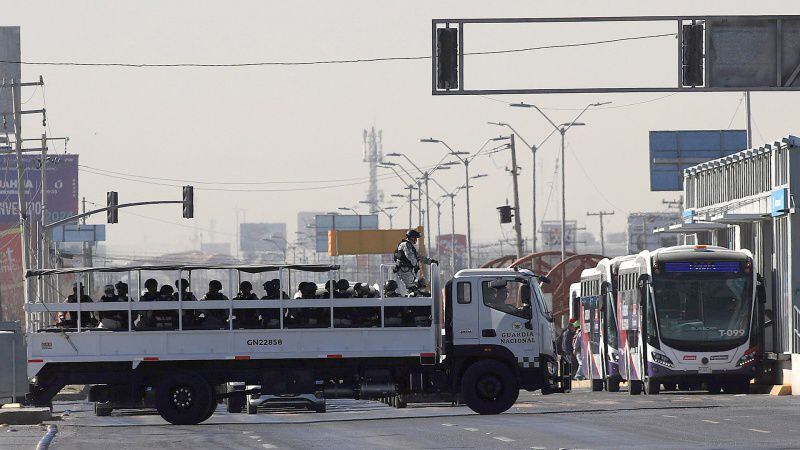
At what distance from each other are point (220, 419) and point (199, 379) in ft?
10.4

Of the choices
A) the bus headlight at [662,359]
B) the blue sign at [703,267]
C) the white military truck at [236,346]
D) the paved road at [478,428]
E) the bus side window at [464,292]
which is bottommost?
the paved road at [478,428]

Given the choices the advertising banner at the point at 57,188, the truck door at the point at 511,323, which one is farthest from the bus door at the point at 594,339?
the advertising banner at the point at 57,188

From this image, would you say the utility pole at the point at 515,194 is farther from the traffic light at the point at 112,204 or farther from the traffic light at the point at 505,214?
the traffic light at the point at 112,204

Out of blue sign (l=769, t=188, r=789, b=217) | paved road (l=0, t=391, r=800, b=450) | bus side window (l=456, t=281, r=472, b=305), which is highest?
blue sign (l=769, t=188, r=789, b=217)

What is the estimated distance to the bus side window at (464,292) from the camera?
102ft

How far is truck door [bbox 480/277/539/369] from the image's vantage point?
30.8 m

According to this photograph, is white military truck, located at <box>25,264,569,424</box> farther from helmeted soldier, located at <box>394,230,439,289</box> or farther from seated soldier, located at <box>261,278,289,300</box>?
helmeted soldier, located at <box>394,230,439,289</box>

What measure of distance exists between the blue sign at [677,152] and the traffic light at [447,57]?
5893cm

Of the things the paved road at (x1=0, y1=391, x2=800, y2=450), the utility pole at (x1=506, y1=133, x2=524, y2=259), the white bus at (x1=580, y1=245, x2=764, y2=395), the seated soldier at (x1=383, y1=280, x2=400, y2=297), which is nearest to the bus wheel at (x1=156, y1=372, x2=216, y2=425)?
the paved road at (x1=0, y1=391, x2=800, y2=450)

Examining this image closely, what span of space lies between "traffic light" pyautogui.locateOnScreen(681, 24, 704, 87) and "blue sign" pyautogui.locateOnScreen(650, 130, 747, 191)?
190ft

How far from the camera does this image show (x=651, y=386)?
4056 cm

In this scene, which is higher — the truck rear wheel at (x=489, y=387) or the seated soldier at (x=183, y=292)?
the seated soldier at (x=183, y=292)

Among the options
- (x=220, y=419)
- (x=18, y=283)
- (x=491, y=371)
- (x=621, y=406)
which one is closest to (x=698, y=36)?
(x=491, y=371)

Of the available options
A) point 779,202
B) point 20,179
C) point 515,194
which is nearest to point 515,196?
→ point 515,194
